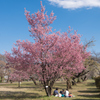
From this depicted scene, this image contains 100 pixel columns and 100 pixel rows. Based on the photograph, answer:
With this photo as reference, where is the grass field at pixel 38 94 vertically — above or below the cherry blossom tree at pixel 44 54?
below

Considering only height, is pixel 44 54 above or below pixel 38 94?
above

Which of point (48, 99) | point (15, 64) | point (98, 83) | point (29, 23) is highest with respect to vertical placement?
point (29, 23)

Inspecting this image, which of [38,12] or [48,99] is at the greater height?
[38,12]

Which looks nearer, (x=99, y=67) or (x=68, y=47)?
(x=68, y=47)

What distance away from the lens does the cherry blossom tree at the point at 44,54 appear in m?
11.8

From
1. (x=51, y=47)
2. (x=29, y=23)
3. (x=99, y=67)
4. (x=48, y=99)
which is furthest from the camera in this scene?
(x=99, y=67)

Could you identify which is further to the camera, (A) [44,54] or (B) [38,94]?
(B) [38,94]

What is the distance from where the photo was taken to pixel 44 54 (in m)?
12.3

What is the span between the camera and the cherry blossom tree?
1184cm

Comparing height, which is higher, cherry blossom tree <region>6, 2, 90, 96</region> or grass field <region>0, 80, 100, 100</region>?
cherry blossom tree <region>6, 2, 90, 96</region>

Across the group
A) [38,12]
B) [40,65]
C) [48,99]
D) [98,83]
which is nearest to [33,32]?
[38,12]

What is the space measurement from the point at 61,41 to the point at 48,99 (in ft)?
16.2

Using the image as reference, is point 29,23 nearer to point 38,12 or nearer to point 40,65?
point 38,12

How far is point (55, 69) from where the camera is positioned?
462 inches
